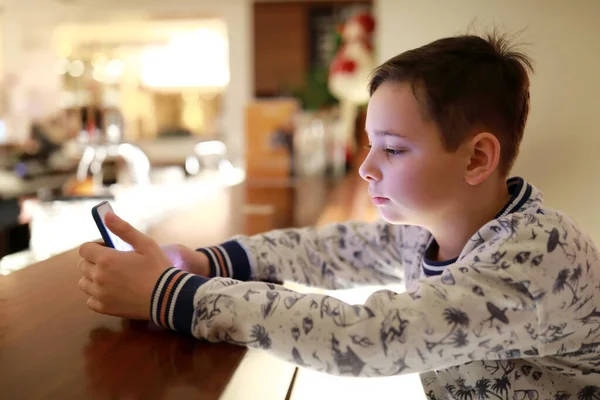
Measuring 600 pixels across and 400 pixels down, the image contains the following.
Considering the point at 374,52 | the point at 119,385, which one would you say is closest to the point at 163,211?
the point at 374,52

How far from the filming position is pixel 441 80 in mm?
625

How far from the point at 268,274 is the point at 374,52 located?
1400 mm

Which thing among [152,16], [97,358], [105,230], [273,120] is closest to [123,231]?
[105,230]

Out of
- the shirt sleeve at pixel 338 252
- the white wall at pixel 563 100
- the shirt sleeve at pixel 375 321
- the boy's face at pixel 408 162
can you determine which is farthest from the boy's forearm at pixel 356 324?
the white wall at pixel 563 100

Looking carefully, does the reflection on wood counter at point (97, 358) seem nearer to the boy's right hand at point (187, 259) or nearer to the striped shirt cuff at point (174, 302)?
the striped shirt cuff at point (174, 302)

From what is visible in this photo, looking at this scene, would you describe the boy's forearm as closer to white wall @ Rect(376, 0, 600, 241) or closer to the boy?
the boy

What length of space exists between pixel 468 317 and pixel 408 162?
196 mm

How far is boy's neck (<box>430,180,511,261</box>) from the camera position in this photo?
673mm

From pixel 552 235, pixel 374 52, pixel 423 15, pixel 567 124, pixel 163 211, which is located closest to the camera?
pixel 552 235

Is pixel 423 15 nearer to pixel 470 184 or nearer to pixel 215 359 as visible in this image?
pixel 470 184

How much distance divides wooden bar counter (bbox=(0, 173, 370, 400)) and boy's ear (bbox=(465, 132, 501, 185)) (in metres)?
0.30

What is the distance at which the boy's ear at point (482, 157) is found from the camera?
0.63 meters

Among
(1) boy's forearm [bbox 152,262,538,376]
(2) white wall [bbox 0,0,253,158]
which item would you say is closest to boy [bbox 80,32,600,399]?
(1) boy's forearm [bbox 152,262,538,376]

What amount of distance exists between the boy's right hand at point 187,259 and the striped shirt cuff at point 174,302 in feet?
0.50
